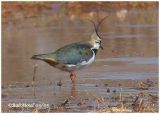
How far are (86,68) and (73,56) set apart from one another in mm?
2704

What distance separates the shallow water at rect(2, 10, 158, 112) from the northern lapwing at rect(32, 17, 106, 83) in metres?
0.39

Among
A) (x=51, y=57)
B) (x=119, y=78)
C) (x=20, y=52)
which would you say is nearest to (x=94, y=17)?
(x=20, y=52)

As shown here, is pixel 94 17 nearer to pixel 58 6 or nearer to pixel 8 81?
pixel 58 6

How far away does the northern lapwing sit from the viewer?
9088 millimetres

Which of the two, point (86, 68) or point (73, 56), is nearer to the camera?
point (73, 56)

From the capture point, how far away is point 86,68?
1192 cm

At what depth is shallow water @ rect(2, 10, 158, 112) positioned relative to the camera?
955 cm

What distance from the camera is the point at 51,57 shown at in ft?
29.5

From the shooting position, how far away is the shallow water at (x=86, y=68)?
955 cm

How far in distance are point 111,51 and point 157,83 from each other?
15.7 feet

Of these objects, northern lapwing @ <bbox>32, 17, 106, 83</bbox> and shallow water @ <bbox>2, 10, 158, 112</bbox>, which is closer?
northern lapwing @ <bbox>32, 17, 106, 83</bbox>

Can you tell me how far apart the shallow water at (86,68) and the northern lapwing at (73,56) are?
1.27 ft

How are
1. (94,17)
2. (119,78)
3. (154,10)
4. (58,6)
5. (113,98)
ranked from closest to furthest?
(113,98) → (119,78) → (94,17) → (154,10) → (58,6)

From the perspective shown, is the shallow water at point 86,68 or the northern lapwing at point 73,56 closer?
the northern lapwing at point 73,56
